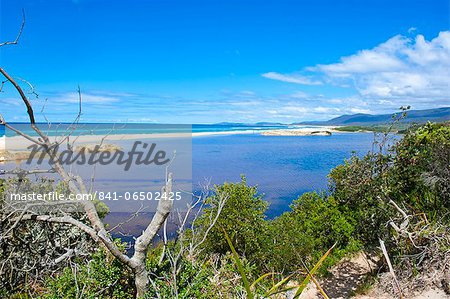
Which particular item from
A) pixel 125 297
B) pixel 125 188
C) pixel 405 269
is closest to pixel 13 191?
pixel 125 297

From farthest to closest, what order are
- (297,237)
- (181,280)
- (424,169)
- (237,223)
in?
(424,169) → (297,237) → (237,223) → (181,280)

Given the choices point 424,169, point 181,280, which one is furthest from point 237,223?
Result: point 424,169

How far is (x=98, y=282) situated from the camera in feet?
13.3

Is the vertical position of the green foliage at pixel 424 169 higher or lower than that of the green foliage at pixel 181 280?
higher

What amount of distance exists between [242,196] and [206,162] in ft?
80.0

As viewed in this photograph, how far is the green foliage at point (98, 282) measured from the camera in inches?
160

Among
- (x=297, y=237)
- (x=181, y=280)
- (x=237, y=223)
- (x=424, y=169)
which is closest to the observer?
(x=181, y=280)

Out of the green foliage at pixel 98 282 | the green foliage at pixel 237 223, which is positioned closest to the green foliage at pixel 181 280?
the green foliage at pixel 98 282

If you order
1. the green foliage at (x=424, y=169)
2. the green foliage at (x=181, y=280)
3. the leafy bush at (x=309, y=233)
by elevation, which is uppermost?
the green foliage at (x=424, y=169)

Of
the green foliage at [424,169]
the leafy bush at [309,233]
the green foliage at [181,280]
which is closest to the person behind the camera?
the green foliage at [181,280]

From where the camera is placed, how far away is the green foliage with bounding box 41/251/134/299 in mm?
4066

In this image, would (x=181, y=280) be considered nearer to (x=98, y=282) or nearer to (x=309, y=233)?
(x=98, y=282)

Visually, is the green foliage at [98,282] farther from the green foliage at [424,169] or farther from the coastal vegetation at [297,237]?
the green foliage at [424,169]

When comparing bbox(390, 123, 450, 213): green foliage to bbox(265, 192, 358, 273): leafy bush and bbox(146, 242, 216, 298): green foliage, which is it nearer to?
bbox(265, 192, 358, 273): leafy bush
